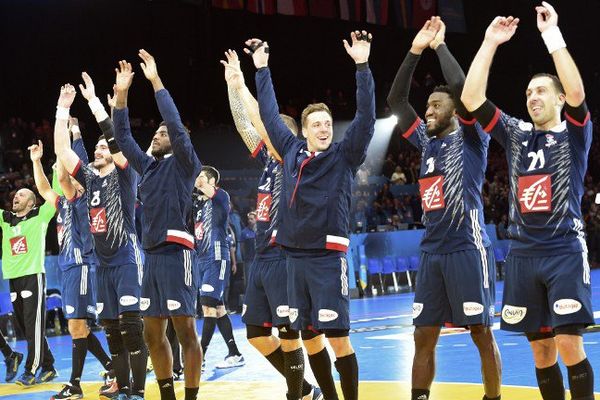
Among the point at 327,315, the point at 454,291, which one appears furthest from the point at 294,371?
the point at 454,291

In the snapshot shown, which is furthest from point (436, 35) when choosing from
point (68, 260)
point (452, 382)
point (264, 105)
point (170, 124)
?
point (68, 260)

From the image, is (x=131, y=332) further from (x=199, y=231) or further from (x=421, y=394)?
(x=199, y=231)

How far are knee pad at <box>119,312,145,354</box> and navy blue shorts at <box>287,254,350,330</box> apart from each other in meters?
2.12

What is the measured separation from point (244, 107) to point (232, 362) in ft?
13.2

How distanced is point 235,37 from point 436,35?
77.1 feet

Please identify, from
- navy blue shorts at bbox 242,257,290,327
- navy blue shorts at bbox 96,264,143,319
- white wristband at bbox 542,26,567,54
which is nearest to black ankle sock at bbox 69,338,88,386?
navy blue shorts at bbox 96,264,143,319

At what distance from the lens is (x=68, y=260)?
32.9 ft

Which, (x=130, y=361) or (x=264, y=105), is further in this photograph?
(x=130, y=361)

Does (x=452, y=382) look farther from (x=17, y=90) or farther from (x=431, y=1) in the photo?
(x=431, y=1)

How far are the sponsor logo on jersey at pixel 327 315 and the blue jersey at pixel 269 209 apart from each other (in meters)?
1.21

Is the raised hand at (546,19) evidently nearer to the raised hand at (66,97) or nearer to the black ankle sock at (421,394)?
the black ankle sock at (421,394)

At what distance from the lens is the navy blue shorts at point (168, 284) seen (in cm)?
731

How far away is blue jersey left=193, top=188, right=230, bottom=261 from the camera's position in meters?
11.1

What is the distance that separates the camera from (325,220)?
6305mm
